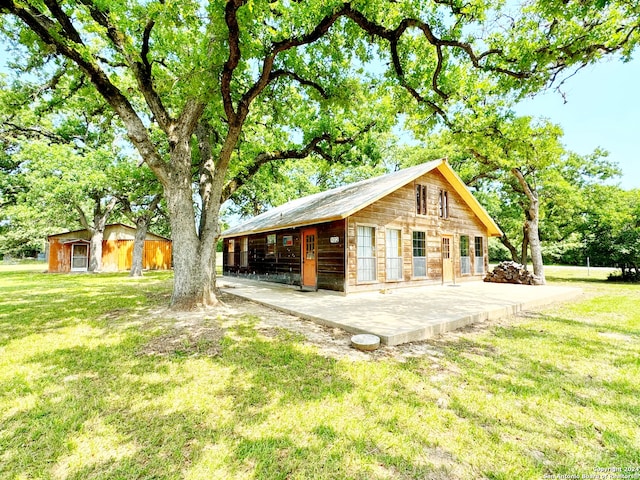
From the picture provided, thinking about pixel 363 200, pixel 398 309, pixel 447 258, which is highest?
pixel 363 200

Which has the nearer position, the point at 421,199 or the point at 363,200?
the point at 363,200

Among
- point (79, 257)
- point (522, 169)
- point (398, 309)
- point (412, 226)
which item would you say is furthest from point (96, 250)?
point (522, 169)

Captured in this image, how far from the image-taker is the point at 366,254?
34.1 feet

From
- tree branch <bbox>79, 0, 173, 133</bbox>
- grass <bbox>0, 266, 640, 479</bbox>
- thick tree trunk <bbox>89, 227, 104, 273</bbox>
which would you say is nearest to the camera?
grass <bbox>0, 266, 640, 479</bbox>

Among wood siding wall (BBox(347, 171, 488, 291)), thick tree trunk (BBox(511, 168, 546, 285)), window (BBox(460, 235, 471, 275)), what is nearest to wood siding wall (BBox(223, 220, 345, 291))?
wood siding wall (BBox(347, 171, 488, 291))

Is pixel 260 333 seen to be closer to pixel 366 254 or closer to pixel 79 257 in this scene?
pixel 366 254

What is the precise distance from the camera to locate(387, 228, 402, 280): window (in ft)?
36.2

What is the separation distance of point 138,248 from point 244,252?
304 inches

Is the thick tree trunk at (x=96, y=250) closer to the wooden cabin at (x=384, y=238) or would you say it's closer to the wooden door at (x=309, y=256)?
the wooden cabin at (x=384, y=238)

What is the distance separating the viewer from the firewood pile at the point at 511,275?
1284 centimetres

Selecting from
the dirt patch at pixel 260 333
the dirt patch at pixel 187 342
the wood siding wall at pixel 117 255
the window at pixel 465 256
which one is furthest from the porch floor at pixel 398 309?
the wood siding wall at pixel 117 255

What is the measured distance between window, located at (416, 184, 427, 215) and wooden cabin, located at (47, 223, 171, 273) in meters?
22.9

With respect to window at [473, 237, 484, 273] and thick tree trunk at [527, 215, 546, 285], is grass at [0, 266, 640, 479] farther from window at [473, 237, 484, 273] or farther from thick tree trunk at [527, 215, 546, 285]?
window at [473, 237, 484, 273]

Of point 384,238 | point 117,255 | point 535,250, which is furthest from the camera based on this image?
point 117,255
